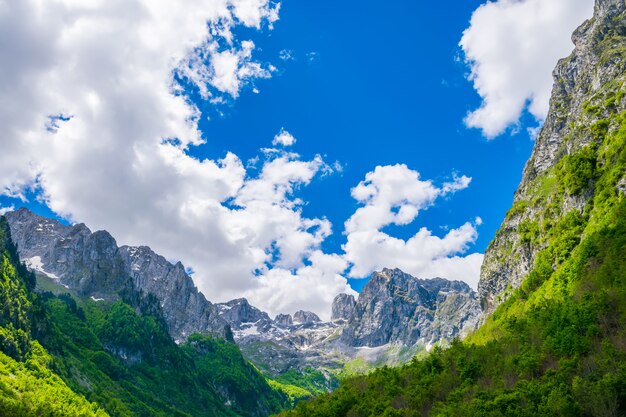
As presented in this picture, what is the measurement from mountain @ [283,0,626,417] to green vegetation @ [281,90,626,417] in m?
0.28

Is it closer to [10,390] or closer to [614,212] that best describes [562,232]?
[614,212]

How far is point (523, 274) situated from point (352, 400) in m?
81.8

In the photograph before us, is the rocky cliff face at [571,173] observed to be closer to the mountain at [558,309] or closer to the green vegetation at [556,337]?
the mountain at [558,309]

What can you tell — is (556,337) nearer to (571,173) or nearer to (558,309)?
(558,309)

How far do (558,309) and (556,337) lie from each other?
1225 cm

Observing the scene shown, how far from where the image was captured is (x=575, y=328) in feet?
316

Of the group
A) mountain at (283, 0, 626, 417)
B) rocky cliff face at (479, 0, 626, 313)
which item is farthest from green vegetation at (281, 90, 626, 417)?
rocky cliff face at (479, 0, 626, 313)

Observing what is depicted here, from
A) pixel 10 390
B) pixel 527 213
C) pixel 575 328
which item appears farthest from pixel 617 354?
pixel 10 390

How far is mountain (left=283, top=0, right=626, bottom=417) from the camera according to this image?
272ft

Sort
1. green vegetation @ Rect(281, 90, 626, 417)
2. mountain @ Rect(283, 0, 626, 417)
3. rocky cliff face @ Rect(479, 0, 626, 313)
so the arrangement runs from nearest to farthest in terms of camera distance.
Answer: green vegetation @ Rect(281, 90, 626, 417) < mountain @ Rect(283, 0, 626, 417) < rocky cliff face @ Rect(479, 0, 626, 313)

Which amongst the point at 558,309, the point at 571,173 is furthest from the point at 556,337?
the point at 571,173

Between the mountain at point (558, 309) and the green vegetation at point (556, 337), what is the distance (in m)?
0.28

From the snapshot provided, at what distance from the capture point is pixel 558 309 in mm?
107875

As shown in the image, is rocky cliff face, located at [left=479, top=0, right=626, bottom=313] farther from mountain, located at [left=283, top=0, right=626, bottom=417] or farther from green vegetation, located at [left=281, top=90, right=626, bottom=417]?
green vegetation, located at [left=281, top=90, right=626, bottom=417]
